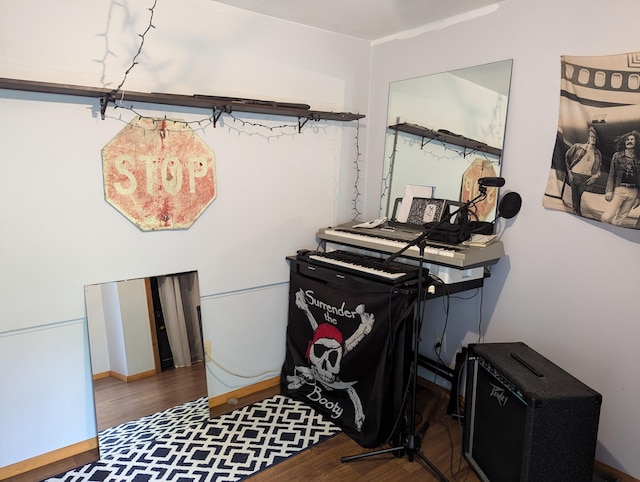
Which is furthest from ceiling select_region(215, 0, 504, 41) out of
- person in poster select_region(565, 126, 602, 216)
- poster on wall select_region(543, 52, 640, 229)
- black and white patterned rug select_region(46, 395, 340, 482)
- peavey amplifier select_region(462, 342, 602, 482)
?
black and white patterned rug select_region(46, 395, 340, 482)

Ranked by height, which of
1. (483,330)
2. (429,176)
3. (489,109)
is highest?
(489,109)

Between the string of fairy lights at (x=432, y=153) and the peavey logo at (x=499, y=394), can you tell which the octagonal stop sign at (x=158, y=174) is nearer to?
the string of fairy lights at (x=432, y=153)

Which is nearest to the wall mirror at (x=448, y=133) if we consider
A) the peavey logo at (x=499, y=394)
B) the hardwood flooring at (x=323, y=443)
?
the peavey logo at (x=499, y=394)

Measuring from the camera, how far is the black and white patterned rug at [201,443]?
84.7 inches

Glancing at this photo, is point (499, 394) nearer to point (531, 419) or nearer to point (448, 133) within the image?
point (531, 419)

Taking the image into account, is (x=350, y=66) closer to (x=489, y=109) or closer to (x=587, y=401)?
(x=489, y=109)

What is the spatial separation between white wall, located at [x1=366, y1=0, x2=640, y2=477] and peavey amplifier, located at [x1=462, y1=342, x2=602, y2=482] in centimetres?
38

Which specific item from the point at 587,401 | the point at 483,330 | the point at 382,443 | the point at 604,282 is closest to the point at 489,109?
the point at 604,282

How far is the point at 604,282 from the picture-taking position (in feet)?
6.82

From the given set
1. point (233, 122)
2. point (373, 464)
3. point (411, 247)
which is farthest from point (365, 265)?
point (233, 122)

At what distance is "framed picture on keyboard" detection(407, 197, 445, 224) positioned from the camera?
2664 mm

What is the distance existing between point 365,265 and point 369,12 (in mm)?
1468

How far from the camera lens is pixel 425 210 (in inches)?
107

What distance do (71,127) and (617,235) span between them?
8.57 ft
